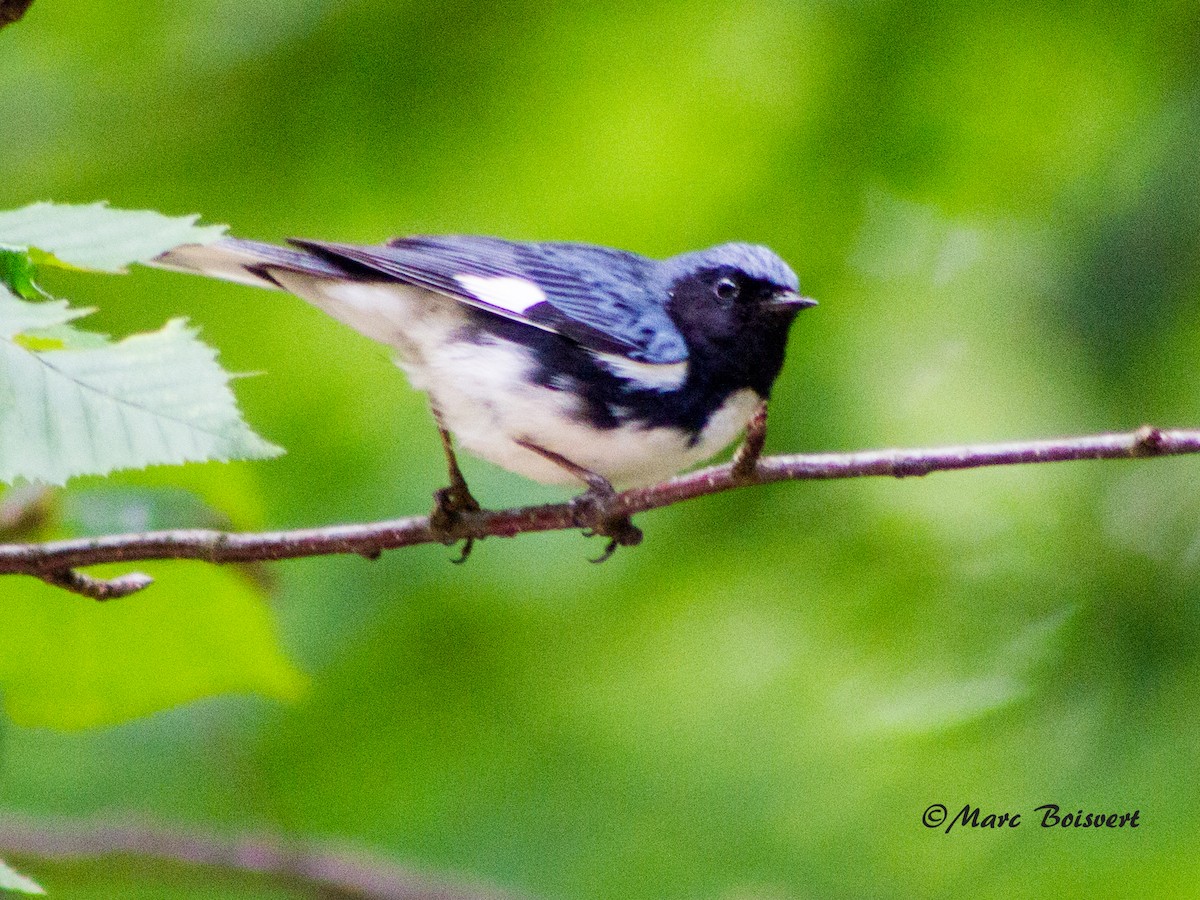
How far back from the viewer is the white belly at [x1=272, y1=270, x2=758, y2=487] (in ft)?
7.77

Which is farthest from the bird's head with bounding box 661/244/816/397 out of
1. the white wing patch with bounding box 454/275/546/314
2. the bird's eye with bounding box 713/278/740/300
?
the white wing patch with bounding box 454/275/546/314

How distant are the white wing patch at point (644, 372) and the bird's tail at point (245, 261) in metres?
0.58

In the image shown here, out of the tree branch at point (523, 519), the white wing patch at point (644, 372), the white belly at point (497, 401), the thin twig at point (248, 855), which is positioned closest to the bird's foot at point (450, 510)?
the tree branch at point (523, 519)

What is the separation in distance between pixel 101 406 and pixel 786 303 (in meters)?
1.52

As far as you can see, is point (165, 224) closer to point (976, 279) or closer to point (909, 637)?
point (909, 637)

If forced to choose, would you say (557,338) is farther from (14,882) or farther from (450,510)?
(14,882)

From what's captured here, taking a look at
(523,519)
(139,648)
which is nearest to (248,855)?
(139,648)

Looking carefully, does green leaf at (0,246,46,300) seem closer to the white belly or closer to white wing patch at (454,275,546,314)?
the white belly

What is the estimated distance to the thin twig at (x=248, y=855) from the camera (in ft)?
9.36

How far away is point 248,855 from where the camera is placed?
3.02 meters

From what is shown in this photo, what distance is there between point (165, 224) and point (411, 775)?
77.9 inches

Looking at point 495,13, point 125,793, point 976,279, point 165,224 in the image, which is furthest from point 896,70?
point 125,793

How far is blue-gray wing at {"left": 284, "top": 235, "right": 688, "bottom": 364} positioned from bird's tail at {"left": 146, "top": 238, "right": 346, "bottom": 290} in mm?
40

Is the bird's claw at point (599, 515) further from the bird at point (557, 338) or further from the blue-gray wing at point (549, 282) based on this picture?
the blue-gray wing at point (549, 282)
